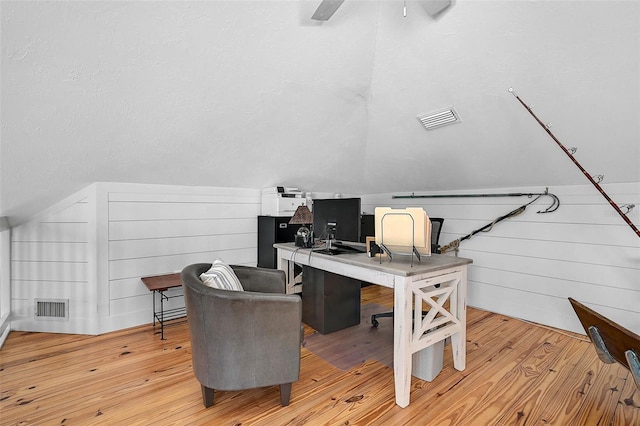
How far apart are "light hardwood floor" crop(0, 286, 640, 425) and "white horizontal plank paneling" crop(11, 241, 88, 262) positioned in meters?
0.69

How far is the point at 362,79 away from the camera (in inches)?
111

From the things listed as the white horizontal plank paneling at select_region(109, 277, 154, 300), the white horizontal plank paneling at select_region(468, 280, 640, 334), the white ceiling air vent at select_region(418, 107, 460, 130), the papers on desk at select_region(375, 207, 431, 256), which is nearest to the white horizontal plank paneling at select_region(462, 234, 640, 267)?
the white horizontal plank paneling at select_region(468, 280, 640, 334)

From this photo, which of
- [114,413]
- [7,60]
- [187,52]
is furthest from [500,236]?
[7,60]

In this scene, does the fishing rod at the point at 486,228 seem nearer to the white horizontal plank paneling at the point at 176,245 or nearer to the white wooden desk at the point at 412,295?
the white wooden desk at the point at 412,295

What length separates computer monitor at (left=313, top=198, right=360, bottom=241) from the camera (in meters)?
2.43

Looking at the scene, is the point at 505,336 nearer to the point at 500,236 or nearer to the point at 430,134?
the point at 500,236

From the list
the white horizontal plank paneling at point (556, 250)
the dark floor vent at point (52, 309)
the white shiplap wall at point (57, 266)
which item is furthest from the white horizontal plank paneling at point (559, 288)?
the dark floor vent at point (52, 309)

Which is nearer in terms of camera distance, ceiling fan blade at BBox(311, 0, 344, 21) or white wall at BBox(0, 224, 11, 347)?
ceiling fan blade at BBox(311, 0, 344, 21)

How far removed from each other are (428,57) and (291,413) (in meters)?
2.63

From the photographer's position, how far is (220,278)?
1.89m

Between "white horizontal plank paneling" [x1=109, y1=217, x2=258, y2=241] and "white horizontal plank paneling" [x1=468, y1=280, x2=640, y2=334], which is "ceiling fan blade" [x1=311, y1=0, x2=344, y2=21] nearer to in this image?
"white horizontal plank paneling" [x1=109, y1=217, x2=258, y2=241]

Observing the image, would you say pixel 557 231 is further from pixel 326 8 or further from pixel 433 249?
pixel 326 8

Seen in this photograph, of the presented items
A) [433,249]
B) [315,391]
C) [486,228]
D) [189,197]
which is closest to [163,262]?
[189,197]

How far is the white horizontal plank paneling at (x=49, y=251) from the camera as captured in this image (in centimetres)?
279
